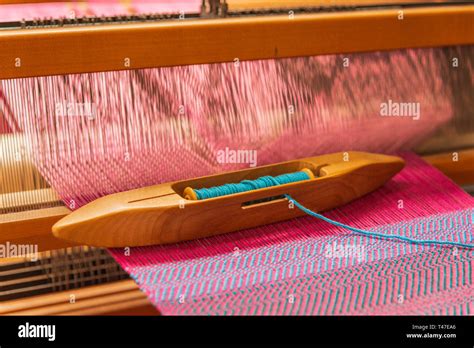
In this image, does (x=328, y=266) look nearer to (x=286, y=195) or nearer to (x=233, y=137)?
(x=286, y=195)

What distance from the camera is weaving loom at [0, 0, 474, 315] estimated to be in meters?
0.97

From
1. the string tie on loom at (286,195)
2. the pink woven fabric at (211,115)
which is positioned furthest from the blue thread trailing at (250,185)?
the pink woven fabric at (211,115)

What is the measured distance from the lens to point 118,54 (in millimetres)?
1087

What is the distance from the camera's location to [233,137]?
1.28 m

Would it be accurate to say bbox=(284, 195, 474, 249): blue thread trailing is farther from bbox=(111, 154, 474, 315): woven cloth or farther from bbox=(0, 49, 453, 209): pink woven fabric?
bbox=(0, 49, 453, 209): pink woven fabric

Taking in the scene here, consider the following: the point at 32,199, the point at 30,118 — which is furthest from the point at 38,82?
the point at 32,199

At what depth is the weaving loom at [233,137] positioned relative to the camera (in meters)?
0.97

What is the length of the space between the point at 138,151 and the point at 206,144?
0.41 feet

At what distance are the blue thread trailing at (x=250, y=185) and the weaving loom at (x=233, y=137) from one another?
0.05 metres

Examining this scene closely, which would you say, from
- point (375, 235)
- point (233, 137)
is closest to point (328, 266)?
point (375, 235)

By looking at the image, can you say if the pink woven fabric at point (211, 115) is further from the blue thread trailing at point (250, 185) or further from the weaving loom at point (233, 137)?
the blue thread trailing at point (250, 185)

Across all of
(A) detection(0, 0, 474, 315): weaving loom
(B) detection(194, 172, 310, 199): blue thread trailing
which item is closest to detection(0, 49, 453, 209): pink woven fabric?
(A) detection(0, 0, 474, 315): weaving loom

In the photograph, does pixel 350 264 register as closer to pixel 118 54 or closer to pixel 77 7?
pixel 118 54
